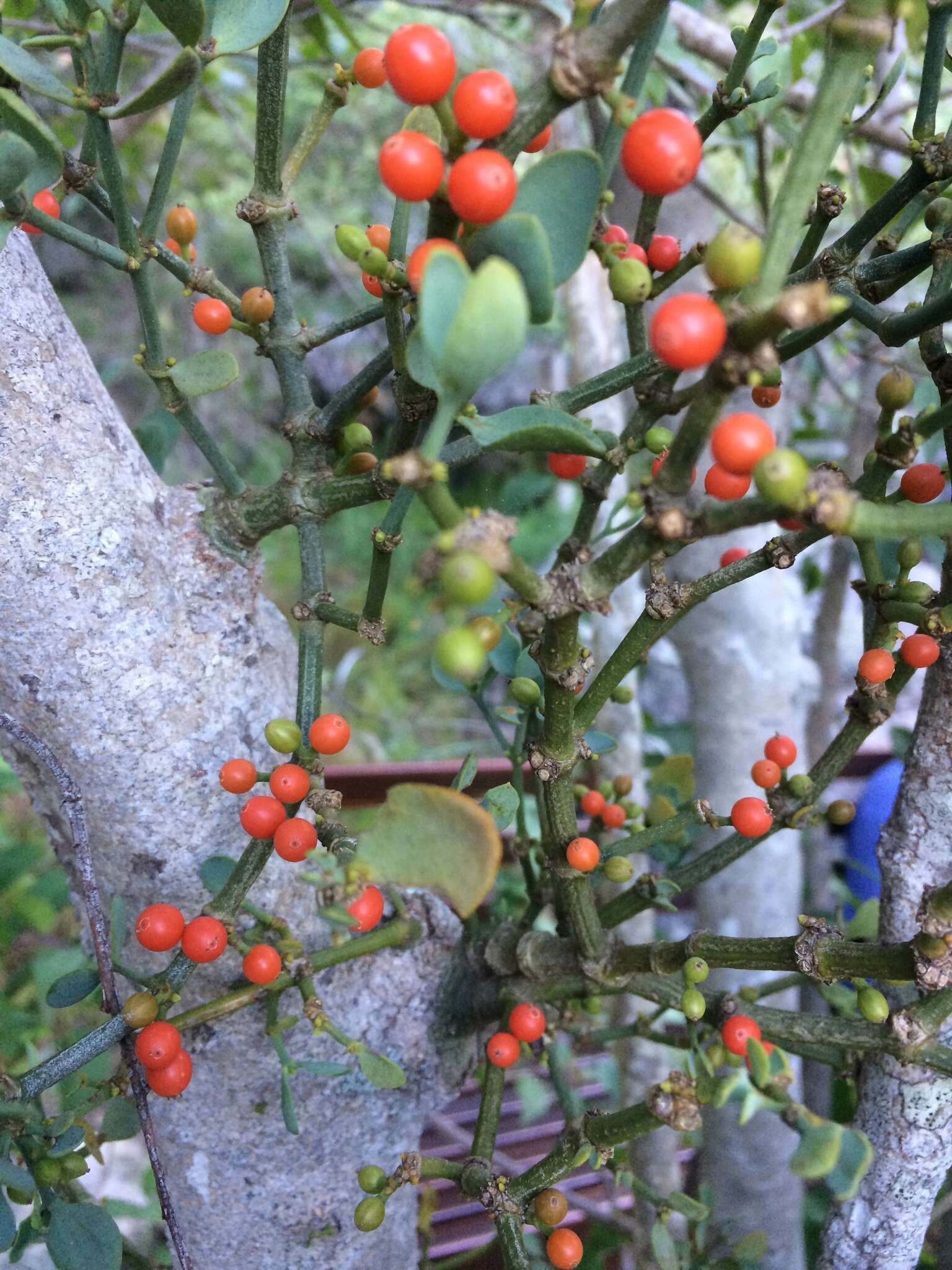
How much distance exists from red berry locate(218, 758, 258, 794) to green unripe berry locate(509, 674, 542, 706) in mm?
148

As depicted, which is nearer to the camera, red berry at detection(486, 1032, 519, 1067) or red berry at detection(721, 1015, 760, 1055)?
red berry at detection(721, 1015, 760, 1055)

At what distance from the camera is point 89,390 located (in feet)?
1.77

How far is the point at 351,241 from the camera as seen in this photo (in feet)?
1.28

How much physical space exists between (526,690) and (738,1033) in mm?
205

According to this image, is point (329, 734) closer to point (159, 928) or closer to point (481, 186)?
point (159, 928)

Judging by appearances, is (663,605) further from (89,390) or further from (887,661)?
(89,390)

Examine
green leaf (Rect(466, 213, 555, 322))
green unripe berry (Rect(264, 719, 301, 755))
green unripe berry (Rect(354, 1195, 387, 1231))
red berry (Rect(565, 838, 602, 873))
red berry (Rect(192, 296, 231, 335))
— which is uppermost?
red berry (Rect(192, 296, 231, 335))

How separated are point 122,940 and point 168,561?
0.70 feet

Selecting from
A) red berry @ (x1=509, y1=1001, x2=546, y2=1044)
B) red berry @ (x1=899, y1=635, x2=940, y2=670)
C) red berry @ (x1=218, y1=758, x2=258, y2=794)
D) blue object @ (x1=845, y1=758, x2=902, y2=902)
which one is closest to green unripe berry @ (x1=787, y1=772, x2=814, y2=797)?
red berry @ (x1=899, y1=635, x2=940, y2=670)

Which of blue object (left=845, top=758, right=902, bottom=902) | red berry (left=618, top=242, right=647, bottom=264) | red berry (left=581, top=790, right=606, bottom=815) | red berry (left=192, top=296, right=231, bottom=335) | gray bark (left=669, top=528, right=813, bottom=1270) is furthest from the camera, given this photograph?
blue object (left=845, top=758, right=902, bottom=902)

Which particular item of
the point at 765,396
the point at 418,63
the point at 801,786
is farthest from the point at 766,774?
the point at 418,63

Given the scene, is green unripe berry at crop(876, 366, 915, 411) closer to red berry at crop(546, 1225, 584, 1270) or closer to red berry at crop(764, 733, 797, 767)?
red berry at crop(764, 733, 797, 767)

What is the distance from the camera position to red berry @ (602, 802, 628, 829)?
707 mm

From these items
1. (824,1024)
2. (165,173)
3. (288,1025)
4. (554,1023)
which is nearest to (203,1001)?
(288,1025)
